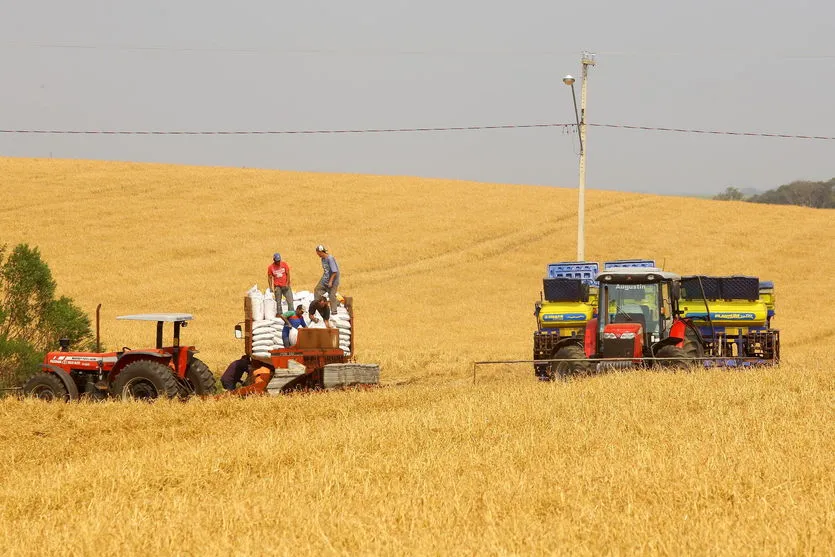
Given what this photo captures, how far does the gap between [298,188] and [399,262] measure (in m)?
16.9

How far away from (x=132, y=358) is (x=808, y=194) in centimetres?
10499

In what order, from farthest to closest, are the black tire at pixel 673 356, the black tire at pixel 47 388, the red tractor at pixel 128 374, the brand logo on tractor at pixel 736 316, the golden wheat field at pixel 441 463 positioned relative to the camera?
1. the brand logo on tractor at pixel 736 316
2. the black tire at pixel 673 356
3. the black tire at pixel 47 388
4. the red tractor at pixel 128 374
5. the golden wheat field at pixel 441 463

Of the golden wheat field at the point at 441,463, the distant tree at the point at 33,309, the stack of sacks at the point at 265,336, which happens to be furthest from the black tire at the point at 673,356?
the distant tree at the point at 33,309

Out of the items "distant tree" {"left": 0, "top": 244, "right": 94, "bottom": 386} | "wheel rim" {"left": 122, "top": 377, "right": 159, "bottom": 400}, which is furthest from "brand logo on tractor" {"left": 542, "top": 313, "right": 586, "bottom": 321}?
"distant tree" {"left": 0, "top": 244, "right": 94, "bottom": 386}

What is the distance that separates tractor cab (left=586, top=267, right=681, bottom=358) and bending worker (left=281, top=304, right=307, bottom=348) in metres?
4.81

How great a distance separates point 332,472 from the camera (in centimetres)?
873

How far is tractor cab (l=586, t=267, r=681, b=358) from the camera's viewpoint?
17797mm

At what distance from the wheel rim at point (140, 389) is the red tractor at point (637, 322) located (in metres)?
6.49

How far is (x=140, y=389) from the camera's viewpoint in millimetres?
15328

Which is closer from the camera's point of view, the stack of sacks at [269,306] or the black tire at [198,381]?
the black tire at [198,381]

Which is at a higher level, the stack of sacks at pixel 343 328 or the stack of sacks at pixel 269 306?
the stack of sacks at pixel 269 306

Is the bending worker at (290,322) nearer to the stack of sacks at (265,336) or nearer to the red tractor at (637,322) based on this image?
the stack of sacks at (265,336)

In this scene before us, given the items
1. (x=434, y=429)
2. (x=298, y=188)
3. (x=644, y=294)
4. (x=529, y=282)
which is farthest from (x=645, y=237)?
(x=434, y=429)

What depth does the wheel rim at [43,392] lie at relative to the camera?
15.7 m
